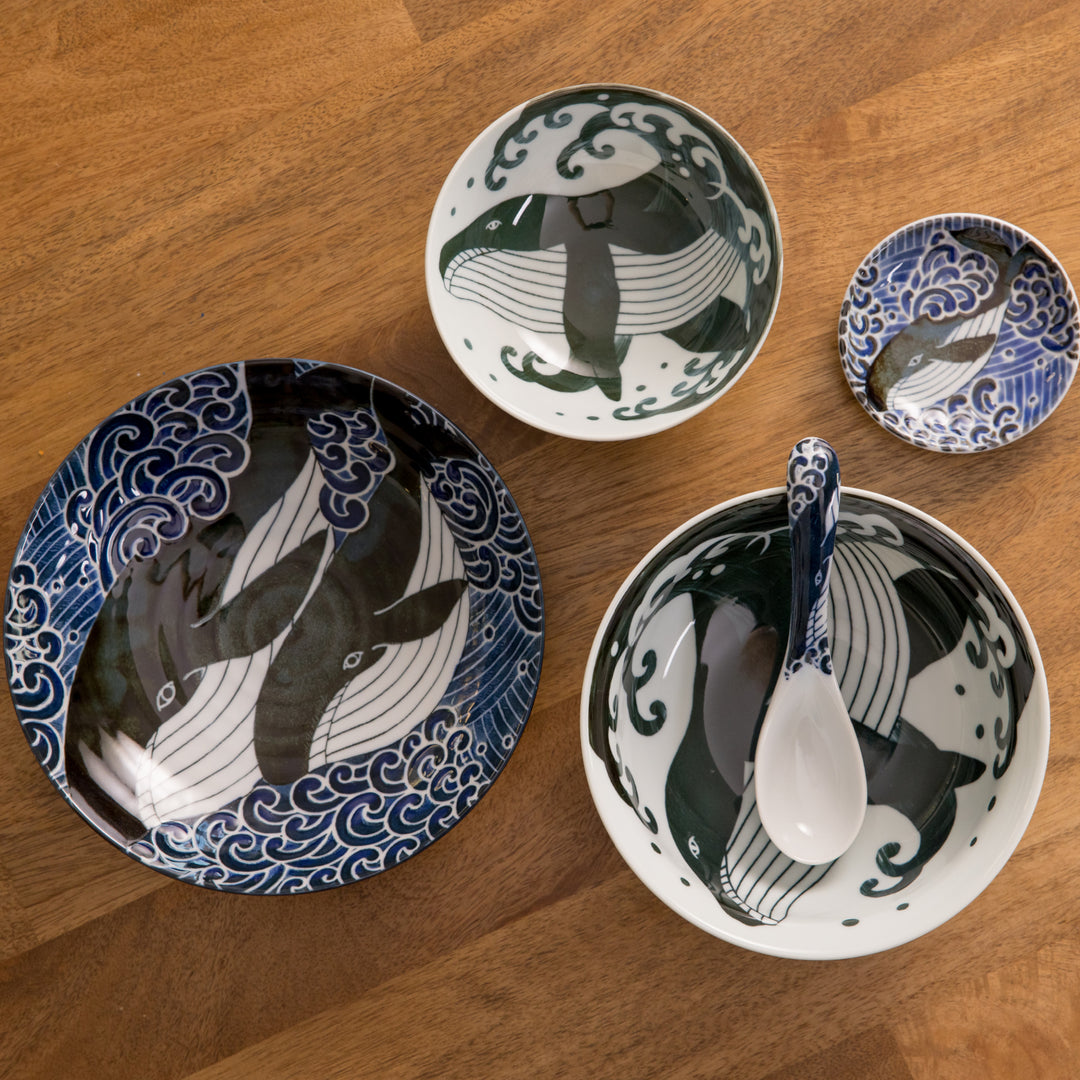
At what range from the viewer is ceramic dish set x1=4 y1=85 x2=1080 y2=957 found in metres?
0.56

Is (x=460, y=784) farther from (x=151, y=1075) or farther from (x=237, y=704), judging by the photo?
(x=151, y=1075)

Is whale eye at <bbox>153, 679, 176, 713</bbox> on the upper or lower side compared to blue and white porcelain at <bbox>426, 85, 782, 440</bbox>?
lower

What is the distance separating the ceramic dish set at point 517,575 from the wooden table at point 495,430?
0.04 meters

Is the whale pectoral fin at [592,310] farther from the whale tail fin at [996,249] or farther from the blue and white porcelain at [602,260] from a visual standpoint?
the whale tail fin at [996,249]

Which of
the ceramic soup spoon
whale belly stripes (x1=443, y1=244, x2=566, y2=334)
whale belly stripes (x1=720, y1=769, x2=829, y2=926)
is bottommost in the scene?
whale belly stripes (x1=720, y1=769, x2=829, y2=926)

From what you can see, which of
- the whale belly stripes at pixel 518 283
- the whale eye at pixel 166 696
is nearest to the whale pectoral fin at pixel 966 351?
the whale belly stripes at pixel 518 283

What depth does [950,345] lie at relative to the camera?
0.62 metres

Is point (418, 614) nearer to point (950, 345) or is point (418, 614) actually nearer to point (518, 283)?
point (518, 283)

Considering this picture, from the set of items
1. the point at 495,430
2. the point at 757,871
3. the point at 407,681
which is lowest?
the point at 757,871

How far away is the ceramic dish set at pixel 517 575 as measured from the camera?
1.82 feet

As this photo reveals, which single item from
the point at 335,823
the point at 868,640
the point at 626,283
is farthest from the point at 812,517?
the point at 335,823

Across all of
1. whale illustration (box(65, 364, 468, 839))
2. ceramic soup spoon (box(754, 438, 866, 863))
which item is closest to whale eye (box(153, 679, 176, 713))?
whale illustration (box(65, 364, 468, 839))

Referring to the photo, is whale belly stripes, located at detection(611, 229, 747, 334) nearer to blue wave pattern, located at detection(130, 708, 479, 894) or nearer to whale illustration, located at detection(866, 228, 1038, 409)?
whale illustration, located at detection(866, 228, 1038, 409)

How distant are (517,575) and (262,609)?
0.20 meters
